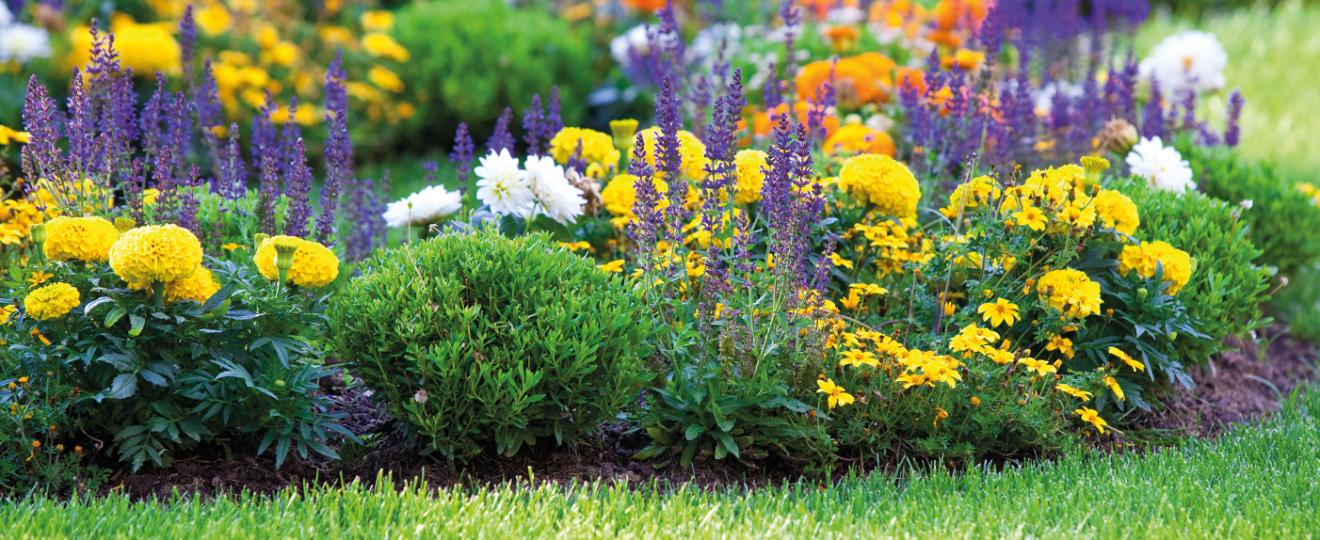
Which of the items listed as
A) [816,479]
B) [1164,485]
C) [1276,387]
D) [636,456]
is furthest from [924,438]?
[1276,387]

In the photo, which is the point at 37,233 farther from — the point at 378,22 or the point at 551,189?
the point at 378,22

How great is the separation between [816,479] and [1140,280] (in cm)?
128

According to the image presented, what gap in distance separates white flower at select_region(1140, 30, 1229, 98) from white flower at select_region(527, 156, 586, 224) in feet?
→ 13.6

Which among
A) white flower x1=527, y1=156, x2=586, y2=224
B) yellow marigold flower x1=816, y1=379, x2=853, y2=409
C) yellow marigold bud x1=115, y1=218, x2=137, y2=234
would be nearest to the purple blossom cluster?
yellow marigold bud x1=115, y1=218, x2=137, y2=234

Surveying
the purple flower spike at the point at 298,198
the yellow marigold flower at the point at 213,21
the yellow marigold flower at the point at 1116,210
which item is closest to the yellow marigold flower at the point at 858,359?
the yellow marigold flower at the point at 1116,210

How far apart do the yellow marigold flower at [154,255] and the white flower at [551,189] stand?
1.11 m

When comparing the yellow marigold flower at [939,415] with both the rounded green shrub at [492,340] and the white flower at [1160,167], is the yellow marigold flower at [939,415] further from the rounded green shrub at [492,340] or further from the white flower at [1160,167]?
the white flower at [1160,167]

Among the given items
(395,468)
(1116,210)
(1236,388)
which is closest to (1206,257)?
(1116,210)

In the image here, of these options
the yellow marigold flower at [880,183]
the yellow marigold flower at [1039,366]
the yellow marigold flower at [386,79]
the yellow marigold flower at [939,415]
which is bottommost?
the yellow marigold flower at [939,415]

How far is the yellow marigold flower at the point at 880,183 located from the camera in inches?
123

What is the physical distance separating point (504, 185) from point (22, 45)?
4723 millimetres

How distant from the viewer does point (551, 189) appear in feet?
10.3

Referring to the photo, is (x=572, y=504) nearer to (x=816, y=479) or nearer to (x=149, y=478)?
(x=816, y=479)

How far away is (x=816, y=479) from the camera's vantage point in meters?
2.81
